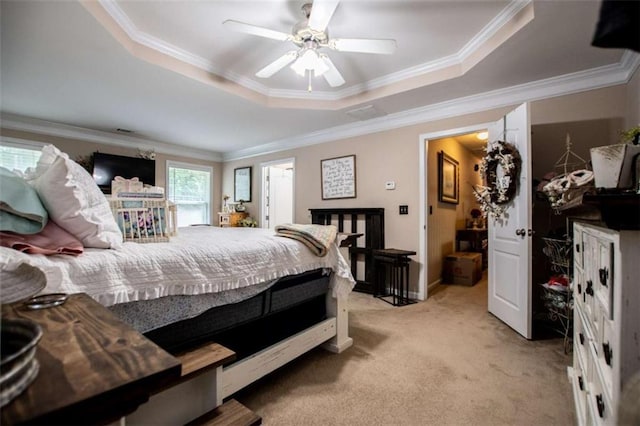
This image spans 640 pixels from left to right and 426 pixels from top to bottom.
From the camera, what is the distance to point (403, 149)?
372cm

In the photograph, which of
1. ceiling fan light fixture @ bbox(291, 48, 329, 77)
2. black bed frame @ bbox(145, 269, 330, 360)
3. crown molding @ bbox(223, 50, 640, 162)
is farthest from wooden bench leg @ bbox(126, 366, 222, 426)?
crown molding @ bbox(223, 50, 640, 162)

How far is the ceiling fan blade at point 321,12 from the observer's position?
5.58 feet

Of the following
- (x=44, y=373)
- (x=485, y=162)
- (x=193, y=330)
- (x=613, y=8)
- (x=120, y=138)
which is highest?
(x=120, y=138)

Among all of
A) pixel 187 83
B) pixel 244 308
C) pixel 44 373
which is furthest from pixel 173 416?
pixel 187 83

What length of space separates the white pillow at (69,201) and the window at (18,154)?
3.86 metres

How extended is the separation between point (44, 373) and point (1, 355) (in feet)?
0.20

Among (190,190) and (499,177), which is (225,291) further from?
(190,190)

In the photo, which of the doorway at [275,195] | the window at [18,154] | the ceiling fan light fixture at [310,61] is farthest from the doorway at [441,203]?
the window at [18,154]

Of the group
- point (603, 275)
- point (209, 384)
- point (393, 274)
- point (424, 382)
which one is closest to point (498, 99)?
point (393, 274)

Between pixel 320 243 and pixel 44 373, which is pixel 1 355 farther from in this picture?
pixel 320 243

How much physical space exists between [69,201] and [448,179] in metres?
4.59

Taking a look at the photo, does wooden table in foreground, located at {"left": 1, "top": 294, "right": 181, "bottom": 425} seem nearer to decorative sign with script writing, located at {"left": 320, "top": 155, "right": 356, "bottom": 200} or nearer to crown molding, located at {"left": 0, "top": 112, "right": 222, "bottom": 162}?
decorative sign with script writing, located at {"left": 320, "top": 155, "right": 356, "bottom": 200}

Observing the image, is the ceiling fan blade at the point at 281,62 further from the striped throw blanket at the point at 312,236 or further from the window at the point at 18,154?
the window at the point at 18,154

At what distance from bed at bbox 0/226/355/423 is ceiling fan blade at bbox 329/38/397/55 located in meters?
1.46
